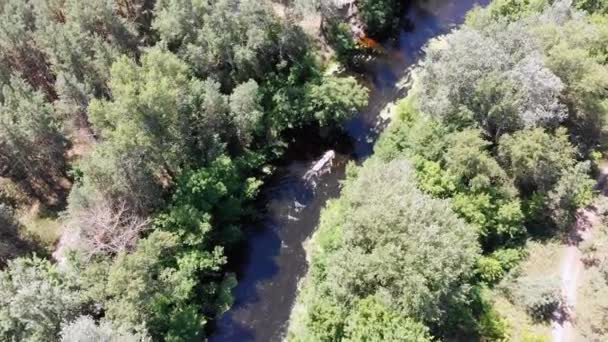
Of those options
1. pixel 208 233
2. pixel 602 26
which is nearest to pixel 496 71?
pixel 602 26

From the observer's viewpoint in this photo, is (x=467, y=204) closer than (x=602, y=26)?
Yes

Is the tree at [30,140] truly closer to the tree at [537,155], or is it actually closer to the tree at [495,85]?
the tree at [495,85]

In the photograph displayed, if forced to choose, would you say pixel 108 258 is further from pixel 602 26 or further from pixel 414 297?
pixel 602 26

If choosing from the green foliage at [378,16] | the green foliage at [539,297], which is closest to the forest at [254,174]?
the green foliage at [539,297]

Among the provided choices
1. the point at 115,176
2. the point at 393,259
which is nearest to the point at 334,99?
the point at 393,259

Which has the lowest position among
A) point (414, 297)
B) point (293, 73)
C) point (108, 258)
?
point (414, 297)
